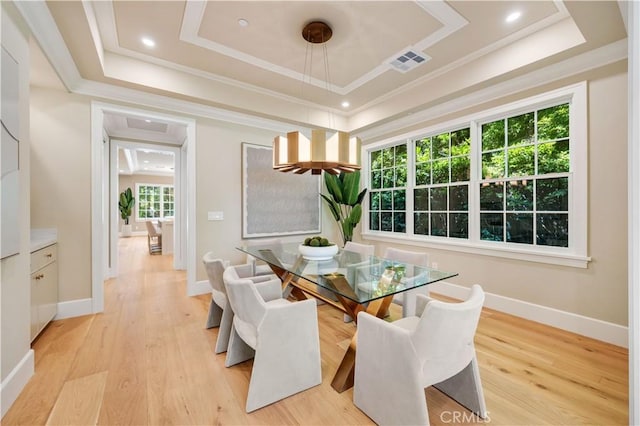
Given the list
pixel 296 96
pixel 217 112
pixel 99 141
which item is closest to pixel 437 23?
pixel 296 96

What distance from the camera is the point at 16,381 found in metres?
1.79

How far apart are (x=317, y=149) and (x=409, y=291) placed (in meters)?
1.51

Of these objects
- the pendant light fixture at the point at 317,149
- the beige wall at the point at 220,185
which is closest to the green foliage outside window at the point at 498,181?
the pendant light fixture at the point at 317,149

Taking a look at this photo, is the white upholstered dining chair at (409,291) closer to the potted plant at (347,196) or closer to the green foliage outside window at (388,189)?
the green foliage outside window at (388,189)

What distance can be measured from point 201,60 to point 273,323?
3076mm

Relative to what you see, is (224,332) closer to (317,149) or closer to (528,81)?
(317,149)

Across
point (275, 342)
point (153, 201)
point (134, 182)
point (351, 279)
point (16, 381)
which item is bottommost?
point (16, 381)

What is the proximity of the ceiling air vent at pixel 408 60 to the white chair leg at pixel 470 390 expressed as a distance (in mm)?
2987

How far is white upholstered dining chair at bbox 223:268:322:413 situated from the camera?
1.68m

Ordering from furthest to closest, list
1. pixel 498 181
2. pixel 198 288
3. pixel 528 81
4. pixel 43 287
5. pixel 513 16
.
→ 1. pixel 198 288
2. pixel 498 181
3. pixel 528 81
4. pixel 43 287
5. pixel 513 16

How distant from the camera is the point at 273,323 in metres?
1.70

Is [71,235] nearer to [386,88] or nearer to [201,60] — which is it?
[201,60]

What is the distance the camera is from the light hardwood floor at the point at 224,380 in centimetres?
163

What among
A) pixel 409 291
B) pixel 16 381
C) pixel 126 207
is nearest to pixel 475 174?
pixel 409 291
